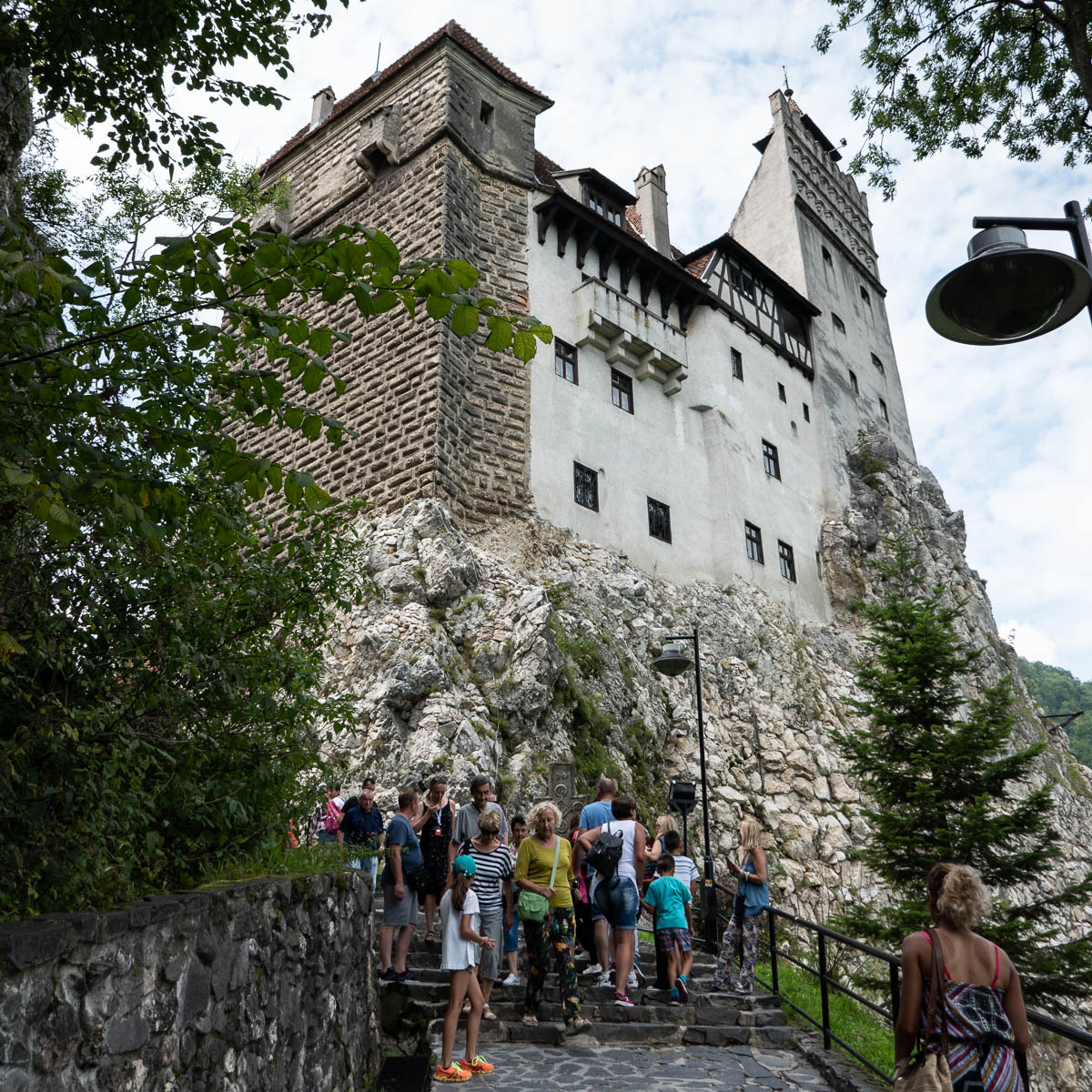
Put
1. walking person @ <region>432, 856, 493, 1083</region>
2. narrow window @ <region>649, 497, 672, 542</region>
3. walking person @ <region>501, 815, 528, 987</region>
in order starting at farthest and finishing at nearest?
narrow window @ <region>649, 497, 672, 542</region>
walking person @ <region>501, 815, 528, 987</region>
walking person @ <region>432, 856, 493, 1083</region>

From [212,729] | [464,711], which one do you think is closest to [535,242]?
[464,711]

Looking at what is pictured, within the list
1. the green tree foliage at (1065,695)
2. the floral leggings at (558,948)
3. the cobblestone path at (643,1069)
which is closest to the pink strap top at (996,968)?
the cobblestone path at (643,1069)

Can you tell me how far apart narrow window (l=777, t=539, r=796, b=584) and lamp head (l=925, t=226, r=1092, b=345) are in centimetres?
2065

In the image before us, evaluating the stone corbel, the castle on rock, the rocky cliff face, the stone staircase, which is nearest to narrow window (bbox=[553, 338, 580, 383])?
the castle on rock

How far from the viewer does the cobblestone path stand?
661 centimetres

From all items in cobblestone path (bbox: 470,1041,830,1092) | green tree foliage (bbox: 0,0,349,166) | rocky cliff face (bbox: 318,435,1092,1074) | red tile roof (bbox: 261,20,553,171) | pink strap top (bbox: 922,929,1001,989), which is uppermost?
red tile roof (bbox: 261,20,553,171)

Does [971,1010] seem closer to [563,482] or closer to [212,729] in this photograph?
[212,729]

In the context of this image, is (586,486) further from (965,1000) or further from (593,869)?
(965,1000)

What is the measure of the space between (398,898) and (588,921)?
240 centimetres

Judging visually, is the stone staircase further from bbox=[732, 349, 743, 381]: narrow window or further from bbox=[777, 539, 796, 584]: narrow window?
bbox=[732, 349, 743, 381]: narrow window

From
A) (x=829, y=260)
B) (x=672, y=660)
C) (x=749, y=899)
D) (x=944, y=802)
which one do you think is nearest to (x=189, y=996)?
(x=749, y=899)

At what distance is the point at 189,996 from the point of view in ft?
12.8

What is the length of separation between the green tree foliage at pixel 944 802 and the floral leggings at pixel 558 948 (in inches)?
241

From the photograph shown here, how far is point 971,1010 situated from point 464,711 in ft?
37.9
